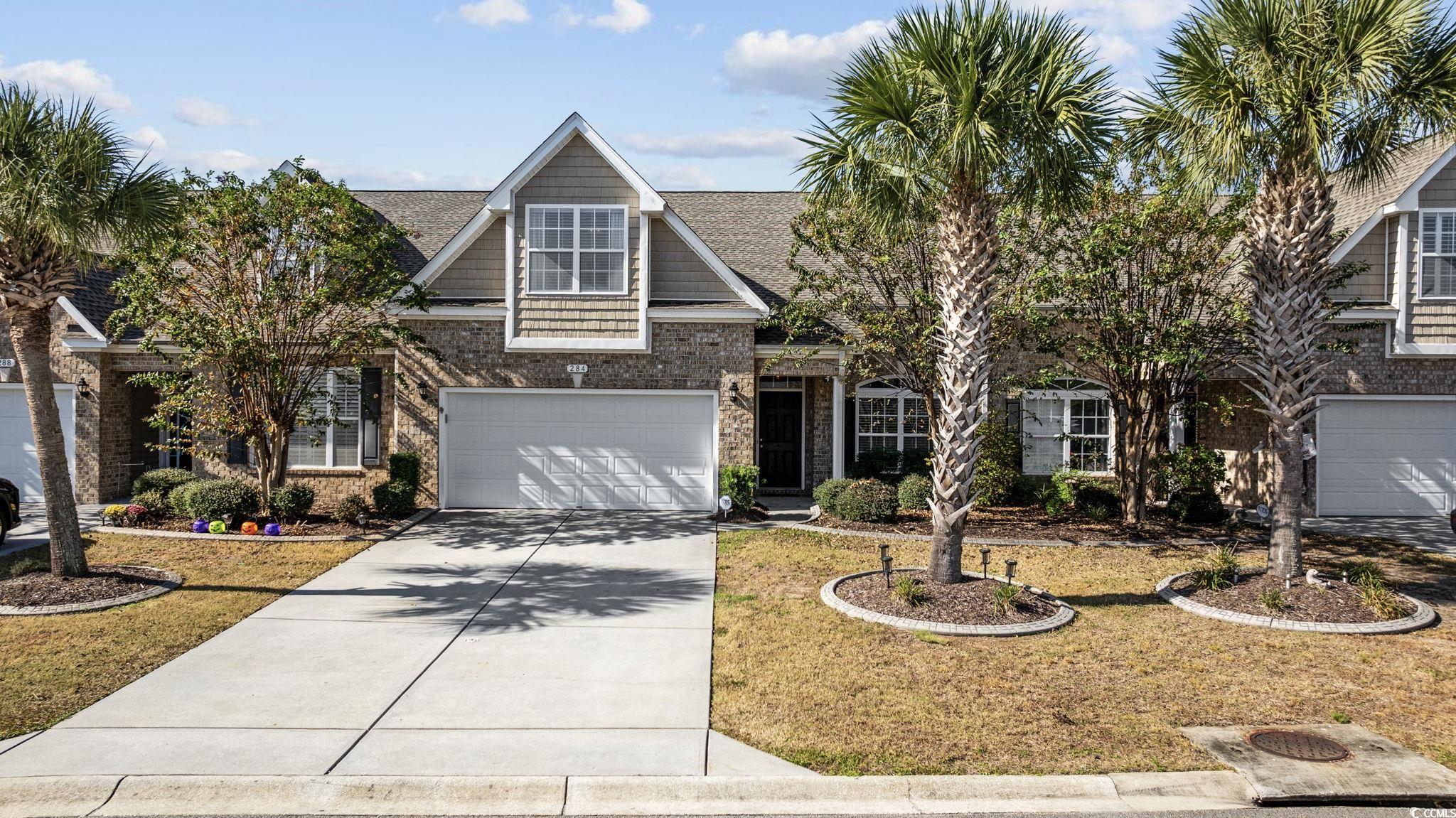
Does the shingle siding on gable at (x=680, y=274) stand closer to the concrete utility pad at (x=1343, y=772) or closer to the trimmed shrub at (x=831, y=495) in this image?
the trimmed shrub at (x=831, y=495)

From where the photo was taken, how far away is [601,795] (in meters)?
5.88

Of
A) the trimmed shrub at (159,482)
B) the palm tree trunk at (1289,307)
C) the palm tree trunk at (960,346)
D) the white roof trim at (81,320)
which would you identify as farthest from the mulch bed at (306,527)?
the palm tree trunk at (1289,307)

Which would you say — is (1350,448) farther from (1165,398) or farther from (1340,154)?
(1340,154)

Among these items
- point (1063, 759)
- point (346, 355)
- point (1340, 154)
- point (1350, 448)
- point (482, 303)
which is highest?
point (1340, 154)

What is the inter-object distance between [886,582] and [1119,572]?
384cm

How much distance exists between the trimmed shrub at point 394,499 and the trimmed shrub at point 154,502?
3.40 meters

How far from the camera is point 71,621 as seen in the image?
31.2ft

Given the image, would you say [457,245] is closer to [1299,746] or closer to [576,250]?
[576,250]

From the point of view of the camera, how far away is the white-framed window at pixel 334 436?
17.5m

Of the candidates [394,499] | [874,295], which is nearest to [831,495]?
[874,295]

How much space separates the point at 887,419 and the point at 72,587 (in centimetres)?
1432

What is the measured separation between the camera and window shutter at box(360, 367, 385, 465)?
17.5m

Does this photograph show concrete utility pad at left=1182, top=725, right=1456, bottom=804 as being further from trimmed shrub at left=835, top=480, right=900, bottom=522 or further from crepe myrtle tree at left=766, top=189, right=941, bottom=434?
trimmed shrub at left=835, top=480, right=900, bottom=522

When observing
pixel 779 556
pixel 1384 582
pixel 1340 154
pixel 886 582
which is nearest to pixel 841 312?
pixel 779 556
